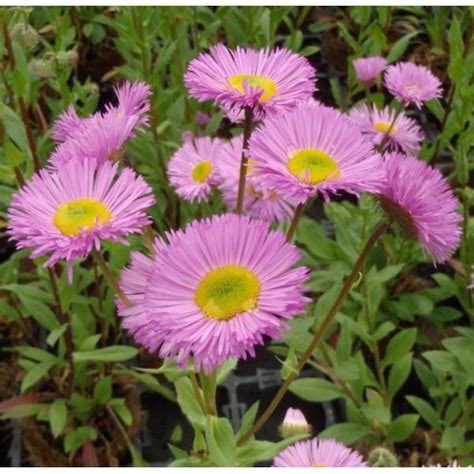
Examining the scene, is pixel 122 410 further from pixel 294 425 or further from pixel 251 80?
pixel 251 80

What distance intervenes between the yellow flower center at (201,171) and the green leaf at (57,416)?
0.38m

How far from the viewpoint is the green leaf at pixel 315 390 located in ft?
3.67

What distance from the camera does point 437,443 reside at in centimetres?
114

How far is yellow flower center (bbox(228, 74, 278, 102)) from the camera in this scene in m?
0.67

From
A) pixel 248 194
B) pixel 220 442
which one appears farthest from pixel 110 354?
pixel 220 442

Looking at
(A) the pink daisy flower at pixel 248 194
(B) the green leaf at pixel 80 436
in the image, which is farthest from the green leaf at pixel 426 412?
(B) the green leaf at pixel 80 436

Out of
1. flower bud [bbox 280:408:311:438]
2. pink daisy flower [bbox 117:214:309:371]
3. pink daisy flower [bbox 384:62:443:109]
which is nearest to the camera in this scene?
pink daisy flower [bbox 117:214:309:371]

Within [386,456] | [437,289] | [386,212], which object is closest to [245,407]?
[437,289]

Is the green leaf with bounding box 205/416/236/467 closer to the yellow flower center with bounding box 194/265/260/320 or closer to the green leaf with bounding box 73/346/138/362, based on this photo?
the yellow flower center with bounding box 194/265/260/320

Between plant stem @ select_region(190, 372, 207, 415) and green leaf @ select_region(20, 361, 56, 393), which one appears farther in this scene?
green leaf @ select_region(20, 361, 56, 393)

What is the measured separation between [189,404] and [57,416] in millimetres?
488

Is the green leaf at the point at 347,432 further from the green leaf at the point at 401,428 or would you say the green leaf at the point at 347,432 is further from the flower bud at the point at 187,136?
the flower bud at the point at 187,136

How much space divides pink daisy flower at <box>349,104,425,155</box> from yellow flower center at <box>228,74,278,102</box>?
1.62 ft

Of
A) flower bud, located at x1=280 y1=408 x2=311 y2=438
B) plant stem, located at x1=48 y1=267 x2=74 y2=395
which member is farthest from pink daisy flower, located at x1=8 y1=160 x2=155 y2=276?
plant stem, located at x1=48 y1=267 x2=74 y2=395
